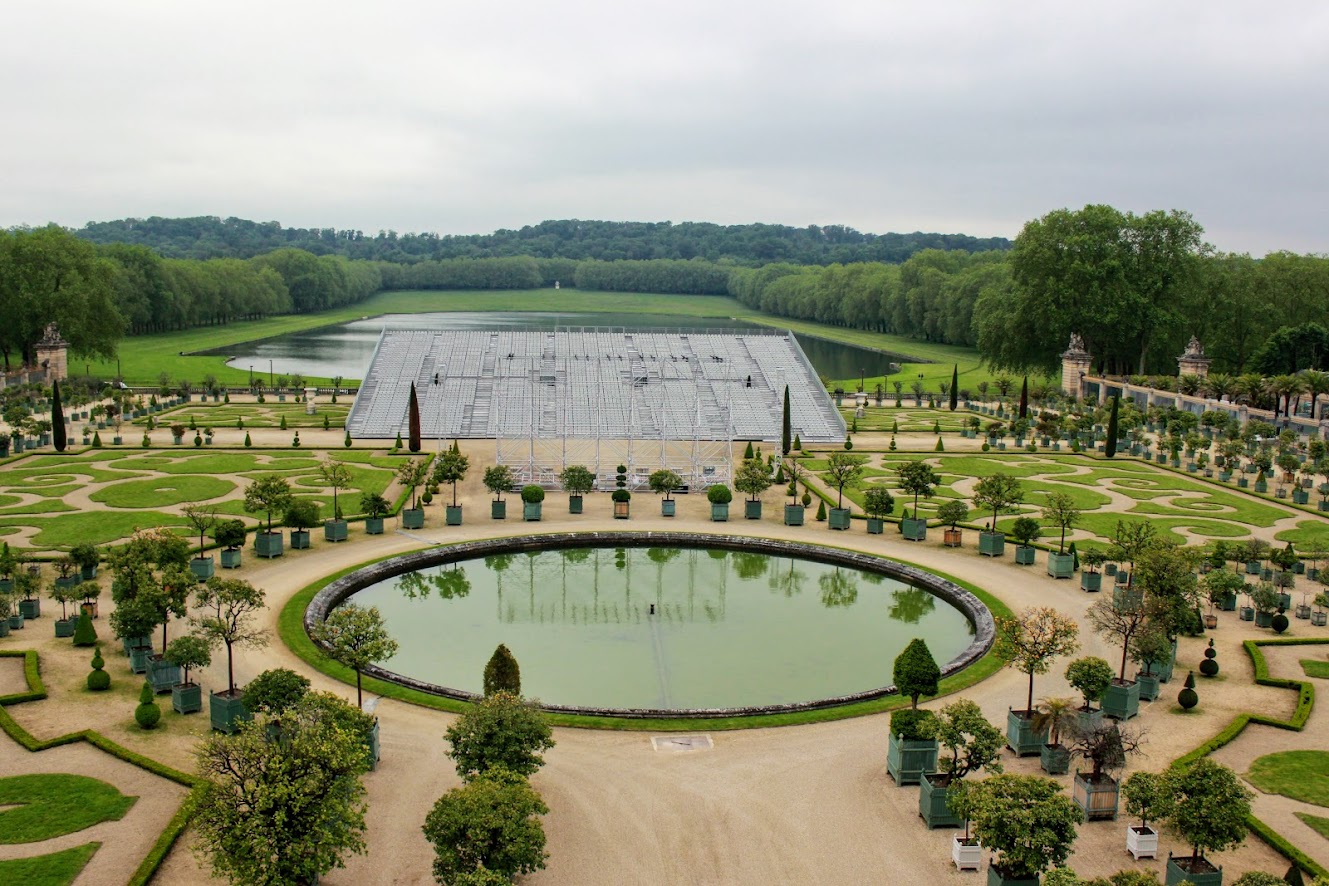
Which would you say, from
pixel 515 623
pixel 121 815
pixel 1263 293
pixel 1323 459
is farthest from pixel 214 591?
pixel 1263 293

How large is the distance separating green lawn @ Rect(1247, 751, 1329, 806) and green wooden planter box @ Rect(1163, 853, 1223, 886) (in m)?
4.48

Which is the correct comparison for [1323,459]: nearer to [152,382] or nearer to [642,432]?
[642,432]

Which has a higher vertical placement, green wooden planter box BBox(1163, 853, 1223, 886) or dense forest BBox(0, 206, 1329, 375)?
dense forest BBox(0, 206, 1329, 375)

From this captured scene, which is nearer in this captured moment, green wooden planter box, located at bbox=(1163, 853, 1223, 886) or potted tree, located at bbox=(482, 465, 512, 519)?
green wooden planter box, located at bbox=(1163, 853, 1223, 886)

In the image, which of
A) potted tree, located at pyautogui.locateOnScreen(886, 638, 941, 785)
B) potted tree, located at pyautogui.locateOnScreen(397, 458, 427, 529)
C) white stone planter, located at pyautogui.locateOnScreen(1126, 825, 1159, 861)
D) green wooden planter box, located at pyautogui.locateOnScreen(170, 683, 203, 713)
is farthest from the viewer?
potted tree, located at pyautogui.locateOnScreen(397, 458, 427, 529)

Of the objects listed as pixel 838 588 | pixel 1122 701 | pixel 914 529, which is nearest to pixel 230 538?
pixel 838 588

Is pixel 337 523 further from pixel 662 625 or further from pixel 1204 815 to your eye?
pixel 1204 815

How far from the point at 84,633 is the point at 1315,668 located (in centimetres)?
3083

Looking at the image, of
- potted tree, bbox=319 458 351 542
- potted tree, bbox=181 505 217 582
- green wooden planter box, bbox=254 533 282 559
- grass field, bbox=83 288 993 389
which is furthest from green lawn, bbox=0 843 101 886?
grass field, bbox=83 288 993 389

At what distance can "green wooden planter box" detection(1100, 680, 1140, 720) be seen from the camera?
24984 mm

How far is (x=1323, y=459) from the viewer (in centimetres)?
5434

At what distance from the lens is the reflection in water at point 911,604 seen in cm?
3378

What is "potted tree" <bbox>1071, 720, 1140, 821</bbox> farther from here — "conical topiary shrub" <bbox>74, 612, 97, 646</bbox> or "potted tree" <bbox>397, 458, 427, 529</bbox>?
"potted tree" <bbox>397, 458, 427, 529</bbox>

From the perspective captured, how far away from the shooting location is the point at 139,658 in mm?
26359
